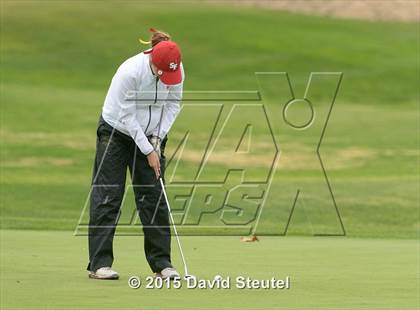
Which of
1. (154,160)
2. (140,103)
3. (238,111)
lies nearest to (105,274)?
(154,160)

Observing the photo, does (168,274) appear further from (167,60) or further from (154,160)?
(167,60)

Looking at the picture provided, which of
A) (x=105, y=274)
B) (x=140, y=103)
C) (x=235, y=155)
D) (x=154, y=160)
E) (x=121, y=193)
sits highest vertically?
(x=235, y=155)

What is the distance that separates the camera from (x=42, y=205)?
779 inches

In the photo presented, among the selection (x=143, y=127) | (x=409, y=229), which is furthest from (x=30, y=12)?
(x=143, y=127)

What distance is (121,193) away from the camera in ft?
31.9

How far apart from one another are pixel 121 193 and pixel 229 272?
3.56 ft

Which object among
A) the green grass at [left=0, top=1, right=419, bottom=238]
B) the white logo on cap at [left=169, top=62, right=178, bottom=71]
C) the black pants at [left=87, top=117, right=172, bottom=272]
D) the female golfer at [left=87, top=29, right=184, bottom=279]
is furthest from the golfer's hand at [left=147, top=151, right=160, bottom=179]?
Answer: the green grass at [left=0, top=1, right=419, bottom=238]

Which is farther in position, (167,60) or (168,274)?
(168,274)

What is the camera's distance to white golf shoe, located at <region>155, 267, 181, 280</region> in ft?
30.7

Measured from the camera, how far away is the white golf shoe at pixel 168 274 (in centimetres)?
936

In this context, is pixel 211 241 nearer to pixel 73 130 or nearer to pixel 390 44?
pixel 73 130

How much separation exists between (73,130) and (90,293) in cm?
2264

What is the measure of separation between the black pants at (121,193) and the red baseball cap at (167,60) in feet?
2.29

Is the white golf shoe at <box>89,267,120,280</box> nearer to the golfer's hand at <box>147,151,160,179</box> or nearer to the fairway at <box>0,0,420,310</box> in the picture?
the fairway at <box>0,0,420,310</box>
